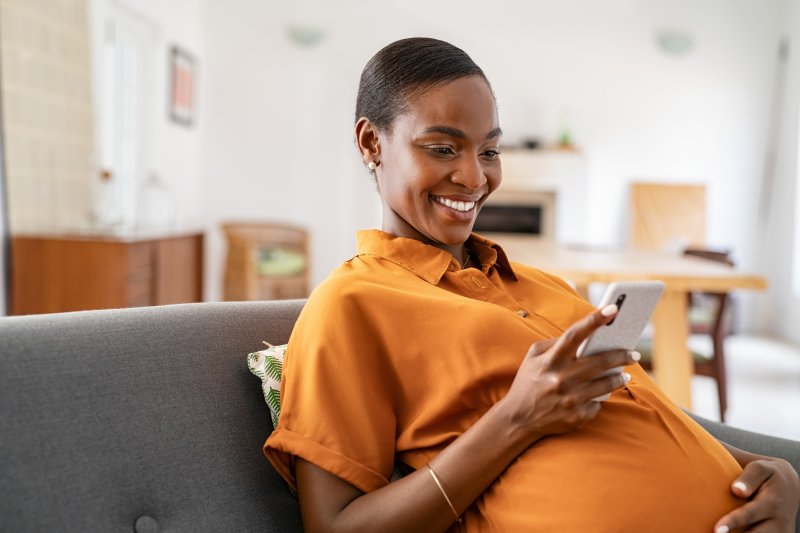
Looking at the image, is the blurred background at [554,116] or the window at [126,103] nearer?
Answer: the window at [126,103]

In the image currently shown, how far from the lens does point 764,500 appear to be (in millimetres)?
1013

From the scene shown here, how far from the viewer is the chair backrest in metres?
7.08

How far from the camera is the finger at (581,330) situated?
85cm

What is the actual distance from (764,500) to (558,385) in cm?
35

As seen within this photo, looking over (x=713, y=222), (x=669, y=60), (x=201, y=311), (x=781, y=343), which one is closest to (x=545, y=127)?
(x=669, y=60)

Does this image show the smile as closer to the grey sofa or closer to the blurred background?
the grey sofa

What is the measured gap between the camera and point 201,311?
1188 mm

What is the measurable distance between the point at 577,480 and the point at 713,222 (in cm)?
688

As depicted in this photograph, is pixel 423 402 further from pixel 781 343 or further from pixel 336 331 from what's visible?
pixel 781 343

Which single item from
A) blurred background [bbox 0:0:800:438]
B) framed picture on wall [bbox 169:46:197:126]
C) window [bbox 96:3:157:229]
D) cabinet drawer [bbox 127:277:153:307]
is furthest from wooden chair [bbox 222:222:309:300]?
cabinet drawer [bbox 127:277:153:307]

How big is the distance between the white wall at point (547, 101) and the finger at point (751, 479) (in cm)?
627

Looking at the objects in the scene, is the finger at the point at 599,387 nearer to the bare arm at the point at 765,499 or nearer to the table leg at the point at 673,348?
the bare arm at the point at 765,499

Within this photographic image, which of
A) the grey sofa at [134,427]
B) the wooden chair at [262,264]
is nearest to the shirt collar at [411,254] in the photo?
the grey sofa at [134,427]

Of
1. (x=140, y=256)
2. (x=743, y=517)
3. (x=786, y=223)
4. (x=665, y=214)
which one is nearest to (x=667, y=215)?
(x=665, y=214)
